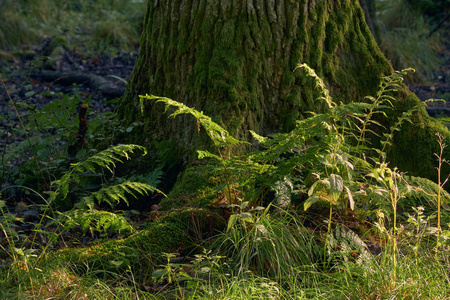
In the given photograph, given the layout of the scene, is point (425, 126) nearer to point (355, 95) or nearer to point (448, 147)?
point (448, 147)

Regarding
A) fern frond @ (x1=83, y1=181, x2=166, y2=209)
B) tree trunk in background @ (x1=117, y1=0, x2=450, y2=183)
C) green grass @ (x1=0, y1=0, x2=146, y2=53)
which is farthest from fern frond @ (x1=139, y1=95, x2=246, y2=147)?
green grass @ (x1=0, y1=0, x2=146, y2=53)

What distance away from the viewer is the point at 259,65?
4.14 m

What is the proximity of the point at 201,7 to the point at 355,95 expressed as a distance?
1640mm

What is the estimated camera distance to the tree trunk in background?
411cm

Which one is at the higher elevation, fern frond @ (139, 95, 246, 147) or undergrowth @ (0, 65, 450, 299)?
fern frond @ (139, 95, 246, 147)

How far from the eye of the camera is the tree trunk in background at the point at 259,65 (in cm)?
411

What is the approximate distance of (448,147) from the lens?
14.1ft

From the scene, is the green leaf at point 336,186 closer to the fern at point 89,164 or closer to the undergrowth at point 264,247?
the undergrowth at point 264,247

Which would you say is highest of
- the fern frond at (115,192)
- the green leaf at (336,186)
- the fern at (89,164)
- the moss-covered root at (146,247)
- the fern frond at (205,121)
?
the fern frond at (205,121)

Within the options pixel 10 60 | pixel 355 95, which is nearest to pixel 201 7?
pixel 355 95

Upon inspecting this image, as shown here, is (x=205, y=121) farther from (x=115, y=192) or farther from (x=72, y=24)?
(x=72, y=24)

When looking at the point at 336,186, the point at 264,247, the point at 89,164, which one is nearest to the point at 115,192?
the point at 89,164

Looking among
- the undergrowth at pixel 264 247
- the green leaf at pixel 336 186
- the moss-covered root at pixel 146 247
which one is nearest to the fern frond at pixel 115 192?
the undergrowth at pixel 264 247

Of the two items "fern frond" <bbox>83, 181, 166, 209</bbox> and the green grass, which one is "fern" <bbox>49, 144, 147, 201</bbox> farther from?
the green grass
